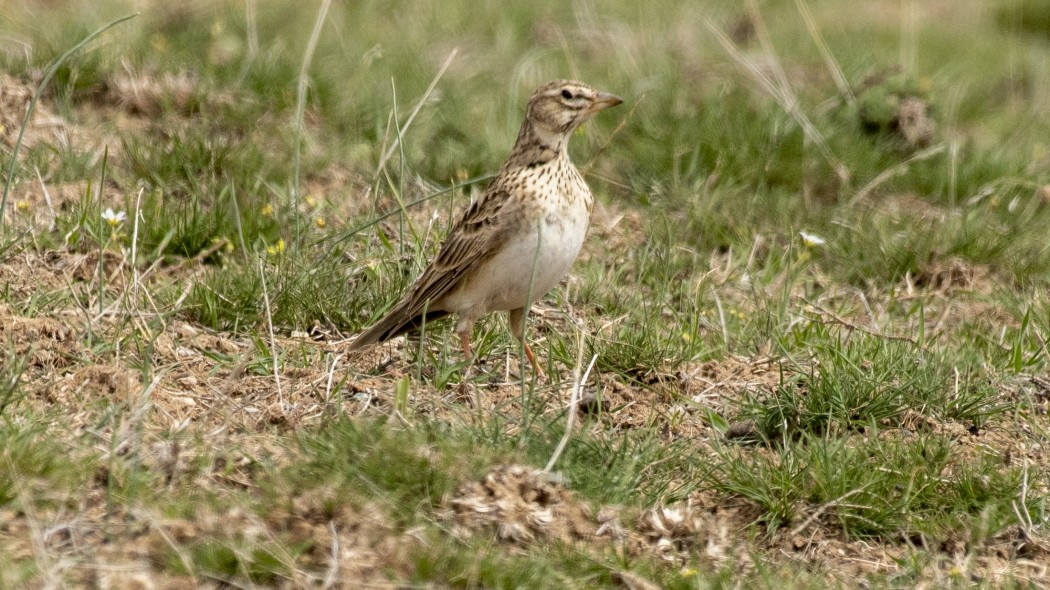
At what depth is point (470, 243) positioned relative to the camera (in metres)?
5.39

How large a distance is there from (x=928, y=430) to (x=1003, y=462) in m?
0.30

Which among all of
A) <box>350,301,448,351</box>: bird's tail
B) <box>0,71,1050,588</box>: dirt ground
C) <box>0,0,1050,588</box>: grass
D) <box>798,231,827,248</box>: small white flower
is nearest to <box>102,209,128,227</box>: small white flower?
<box>0,0,1050,588</box>: grass

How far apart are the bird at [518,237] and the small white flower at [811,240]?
1.59 meters

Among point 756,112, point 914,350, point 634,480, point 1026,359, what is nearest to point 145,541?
point 634,480

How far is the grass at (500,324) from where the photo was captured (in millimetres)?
4027

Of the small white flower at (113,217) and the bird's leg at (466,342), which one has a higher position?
the small white flower at (113,217)

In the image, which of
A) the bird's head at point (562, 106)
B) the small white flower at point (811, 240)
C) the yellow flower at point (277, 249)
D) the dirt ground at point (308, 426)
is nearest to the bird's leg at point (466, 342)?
the dirt ground at point (308, 426)

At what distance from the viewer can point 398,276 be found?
6.00 m

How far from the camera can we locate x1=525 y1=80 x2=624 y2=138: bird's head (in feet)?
18.1

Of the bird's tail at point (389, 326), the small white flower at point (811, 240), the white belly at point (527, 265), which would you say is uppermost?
the white belly at point (527, 265)

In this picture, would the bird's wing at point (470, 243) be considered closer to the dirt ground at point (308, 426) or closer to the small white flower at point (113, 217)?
the dirt ground at point (308, 426)

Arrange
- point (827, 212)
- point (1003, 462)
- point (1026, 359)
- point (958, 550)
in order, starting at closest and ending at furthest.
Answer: point (958, 550) < point (1003, 462) < point (1026, 359) < point (827, 212)

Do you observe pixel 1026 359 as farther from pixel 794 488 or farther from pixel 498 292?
pixel 498 292

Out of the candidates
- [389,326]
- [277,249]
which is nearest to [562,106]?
[389,326]
